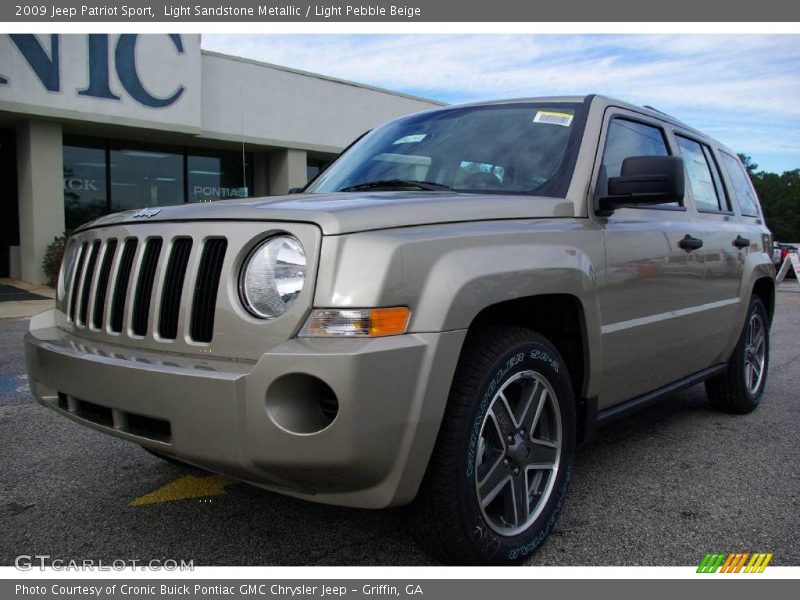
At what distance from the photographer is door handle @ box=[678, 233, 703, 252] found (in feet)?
11.3

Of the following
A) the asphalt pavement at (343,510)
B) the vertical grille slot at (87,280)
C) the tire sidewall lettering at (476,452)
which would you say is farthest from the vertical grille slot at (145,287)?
the tire sidewall lettering at (476,452)

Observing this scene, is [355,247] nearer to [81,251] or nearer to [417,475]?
[417,475]

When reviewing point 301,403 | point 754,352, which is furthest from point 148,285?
point 754,352

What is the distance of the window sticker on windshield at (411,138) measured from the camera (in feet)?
11.1

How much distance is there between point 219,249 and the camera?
7.08 feet

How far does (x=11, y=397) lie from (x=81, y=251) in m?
2.59

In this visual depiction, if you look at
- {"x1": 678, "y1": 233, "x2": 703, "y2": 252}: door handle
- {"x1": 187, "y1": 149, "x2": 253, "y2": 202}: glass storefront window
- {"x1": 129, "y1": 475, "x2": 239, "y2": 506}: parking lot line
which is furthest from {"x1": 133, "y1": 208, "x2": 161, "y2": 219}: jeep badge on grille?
{"x1": 187, "y1": 149, "x2": 253, "y2": 202}: glass storefront window

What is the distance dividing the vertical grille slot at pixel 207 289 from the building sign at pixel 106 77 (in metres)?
12.2

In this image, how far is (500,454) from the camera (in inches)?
94.3

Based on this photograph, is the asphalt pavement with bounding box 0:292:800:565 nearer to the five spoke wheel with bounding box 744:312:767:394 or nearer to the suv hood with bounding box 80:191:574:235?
the five spoke wheel with bounding box 744:312:767:394

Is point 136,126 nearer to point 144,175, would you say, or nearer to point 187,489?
point 144,175

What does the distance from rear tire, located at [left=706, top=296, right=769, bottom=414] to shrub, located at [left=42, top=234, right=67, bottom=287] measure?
1219 cm

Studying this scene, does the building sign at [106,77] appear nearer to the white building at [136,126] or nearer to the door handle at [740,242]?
the white building at [136,126]

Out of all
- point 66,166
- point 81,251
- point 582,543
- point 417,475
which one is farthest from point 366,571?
point 66,166
